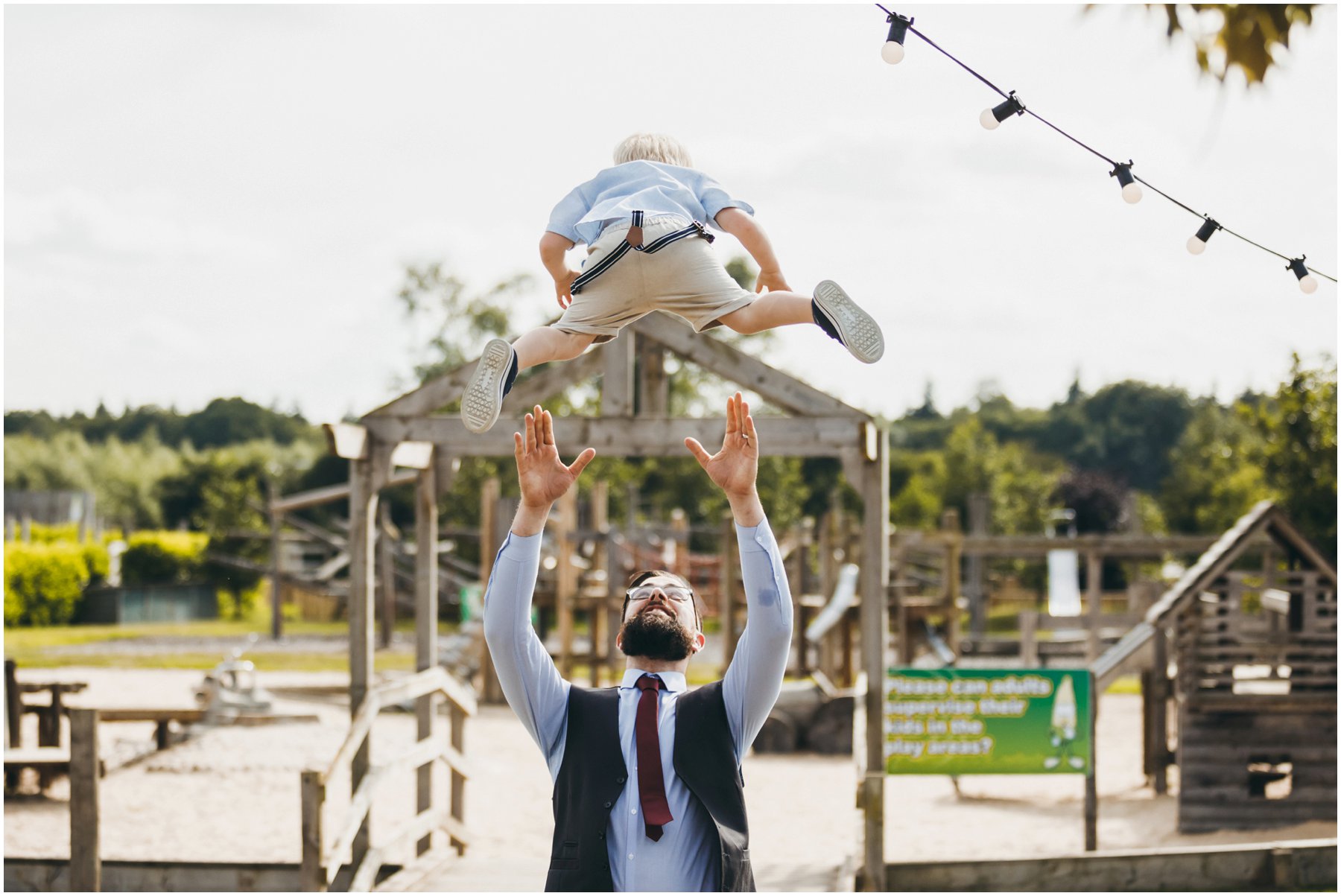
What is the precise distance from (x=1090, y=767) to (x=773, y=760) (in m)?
5.10

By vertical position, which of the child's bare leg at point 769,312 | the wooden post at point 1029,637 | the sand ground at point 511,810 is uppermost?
the child's bare leg at point 769,312

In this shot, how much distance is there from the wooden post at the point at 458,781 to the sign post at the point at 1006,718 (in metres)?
2.45

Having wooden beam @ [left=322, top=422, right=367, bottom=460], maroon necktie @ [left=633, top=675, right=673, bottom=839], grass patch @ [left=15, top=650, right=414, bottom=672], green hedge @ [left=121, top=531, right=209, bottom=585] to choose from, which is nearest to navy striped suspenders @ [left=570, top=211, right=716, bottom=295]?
maroon necktie @ [left=633, top=675, right=673, bottom=839]

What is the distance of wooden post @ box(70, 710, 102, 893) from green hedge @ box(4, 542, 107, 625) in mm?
23235

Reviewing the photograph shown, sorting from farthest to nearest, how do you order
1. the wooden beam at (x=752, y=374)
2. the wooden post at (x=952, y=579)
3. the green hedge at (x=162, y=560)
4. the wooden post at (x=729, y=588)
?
the green hedge at (x=162, y=560) < the wooden post at (x=952, y=579) < the wooden post at (x=729, y=588) < the wooden beam at (x=752, y=374)

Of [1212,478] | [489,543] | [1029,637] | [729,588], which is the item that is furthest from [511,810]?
[1212,478]

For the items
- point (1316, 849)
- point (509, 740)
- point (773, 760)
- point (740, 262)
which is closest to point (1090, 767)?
point (1316, 849)

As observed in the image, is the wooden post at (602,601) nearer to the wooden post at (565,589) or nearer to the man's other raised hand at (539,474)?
the wooden post at (565,589)

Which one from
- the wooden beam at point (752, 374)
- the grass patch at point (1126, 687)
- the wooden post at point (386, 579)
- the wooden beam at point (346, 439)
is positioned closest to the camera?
the wooden beam at point (346, 439)

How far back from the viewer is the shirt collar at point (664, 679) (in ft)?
8.75

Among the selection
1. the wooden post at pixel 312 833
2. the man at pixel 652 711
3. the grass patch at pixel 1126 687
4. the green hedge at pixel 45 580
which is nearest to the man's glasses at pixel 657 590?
the man at pixel 652 711

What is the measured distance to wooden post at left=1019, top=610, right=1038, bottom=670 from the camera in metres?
13.4

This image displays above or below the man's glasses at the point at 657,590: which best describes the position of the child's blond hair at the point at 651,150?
above

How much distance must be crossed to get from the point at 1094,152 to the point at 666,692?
169 cm
